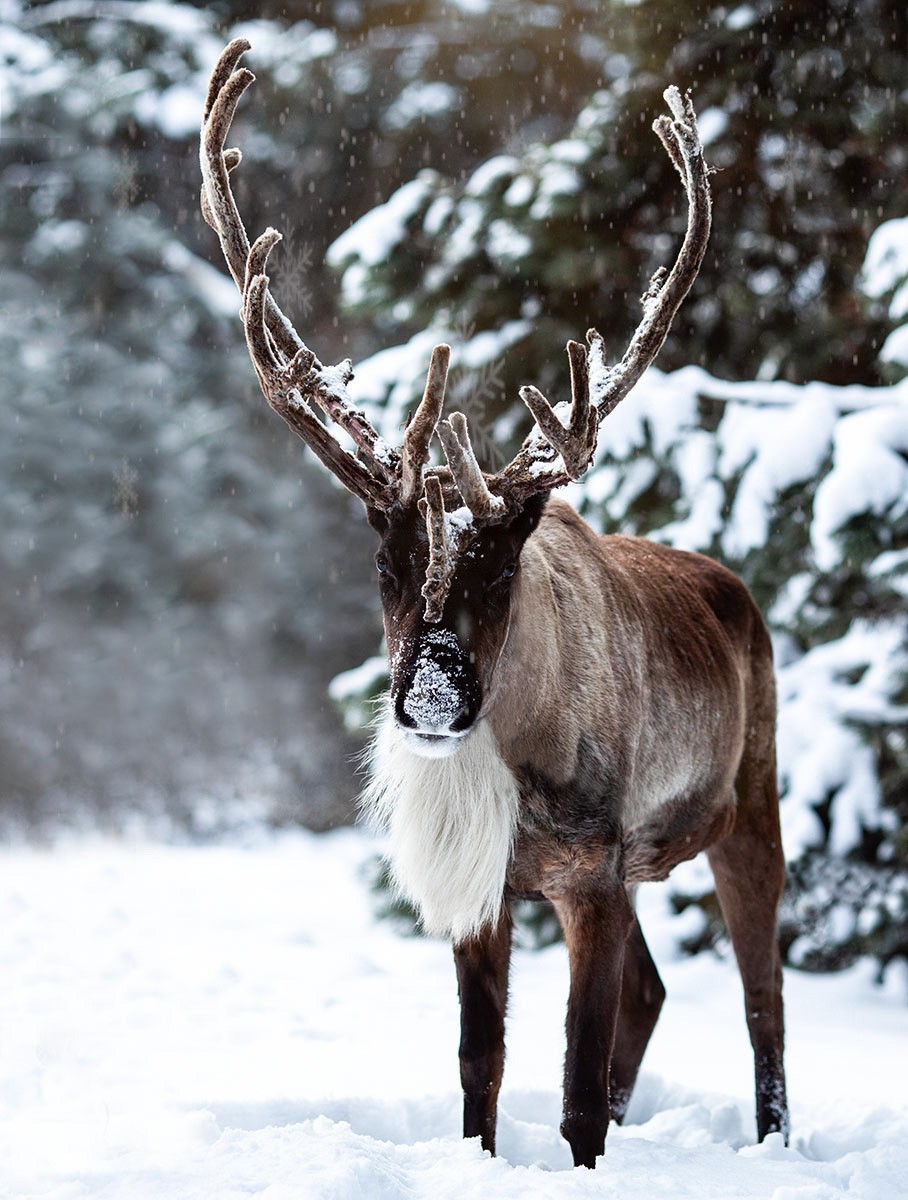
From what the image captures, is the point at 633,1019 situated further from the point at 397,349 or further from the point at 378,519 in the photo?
the point at 397,349

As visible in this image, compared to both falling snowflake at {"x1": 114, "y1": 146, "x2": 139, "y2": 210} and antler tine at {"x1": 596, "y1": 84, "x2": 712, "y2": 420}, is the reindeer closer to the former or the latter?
antler tine at {"x1": 596, "y1": 84, "x2": 712, "y2": 420}

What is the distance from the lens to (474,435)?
6.98 m

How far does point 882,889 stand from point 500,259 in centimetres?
351

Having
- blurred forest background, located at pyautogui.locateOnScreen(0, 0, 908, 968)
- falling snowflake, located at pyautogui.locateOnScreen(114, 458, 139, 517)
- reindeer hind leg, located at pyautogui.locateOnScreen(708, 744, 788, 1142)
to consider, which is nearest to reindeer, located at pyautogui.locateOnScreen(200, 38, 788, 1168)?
reindeer hind leg, located at pyautogui.locateOnScreen(708, 744, 788, 1142)

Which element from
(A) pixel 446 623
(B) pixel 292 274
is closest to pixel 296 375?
(A) pixel 446 623

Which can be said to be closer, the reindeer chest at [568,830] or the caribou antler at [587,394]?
the caribou antler at [587,394]

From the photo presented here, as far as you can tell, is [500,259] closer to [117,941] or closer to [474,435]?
[474,435]

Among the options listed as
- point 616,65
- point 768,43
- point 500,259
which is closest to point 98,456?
point 616,65

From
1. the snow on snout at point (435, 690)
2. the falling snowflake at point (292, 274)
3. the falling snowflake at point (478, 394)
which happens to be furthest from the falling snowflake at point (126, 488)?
the snow on snout at point (435, 690)

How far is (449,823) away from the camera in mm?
3340

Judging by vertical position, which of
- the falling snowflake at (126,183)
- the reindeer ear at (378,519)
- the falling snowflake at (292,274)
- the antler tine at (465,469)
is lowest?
the reindeer ear at (378,519)

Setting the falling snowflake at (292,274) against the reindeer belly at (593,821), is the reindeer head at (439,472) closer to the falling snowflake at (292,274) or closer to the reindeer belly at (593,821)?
the reindeer belly at (593,821)

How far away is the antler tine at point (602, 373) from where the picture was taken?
3.21 metres

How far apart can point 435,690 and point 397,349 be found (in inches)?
178
